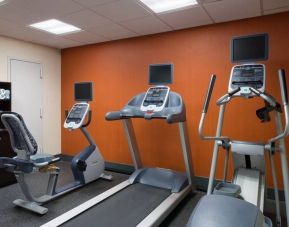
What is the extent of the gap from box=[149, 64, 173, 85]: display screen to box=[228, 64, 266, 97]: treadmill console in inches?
43.5

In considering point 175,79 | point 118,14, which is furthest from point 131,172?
point 118,14

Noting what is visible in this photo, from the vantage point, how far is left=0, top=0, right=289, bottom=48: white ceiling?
2959mm

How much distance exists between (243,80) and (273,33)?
129 centimetres

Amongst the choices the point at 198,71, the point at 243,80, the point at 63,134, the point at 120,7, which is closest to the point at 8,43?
the point at 63,134

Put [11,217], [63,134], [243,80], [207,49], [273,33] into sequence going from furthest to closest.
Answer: [63,134] < [207,49] < [273,33] < [11,217] < [243,80]

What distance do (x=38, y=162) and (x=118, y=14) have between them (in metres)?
2.26

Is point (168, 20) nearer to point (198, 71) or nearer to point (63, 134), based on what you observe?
point (198, 71)

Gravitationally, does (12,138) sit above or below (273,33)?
below

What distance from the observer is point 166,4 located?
3.09m

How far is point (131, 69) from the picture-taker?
4.57 m

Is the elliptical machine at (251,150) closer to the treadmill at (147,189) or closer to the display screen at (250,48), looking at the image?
the display screen at (250,48)

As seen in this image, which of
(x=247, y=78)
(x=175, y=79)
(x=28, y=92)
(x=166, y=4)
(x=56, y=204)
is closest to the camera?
(x=247, y=78)

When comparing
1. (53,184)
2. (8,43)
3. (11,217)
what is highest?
(8,43)

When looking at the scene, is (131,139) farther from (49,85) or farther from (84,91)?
(49,85)
